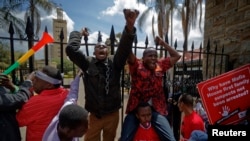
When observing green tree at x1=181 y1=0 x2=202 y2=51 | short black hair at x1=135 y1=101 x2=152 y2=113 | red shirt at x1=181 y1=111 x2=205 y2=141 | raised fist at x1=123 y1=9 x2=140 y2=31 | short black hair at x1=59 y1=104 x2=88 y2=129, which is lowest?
red shirt at x1=181 y1=111 x2=205 y2=141

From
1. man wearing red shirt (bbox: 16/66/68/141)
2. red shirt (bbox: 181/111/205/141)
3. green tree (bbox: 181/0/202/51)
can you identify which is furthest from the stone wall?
green tree (bbox: 181/0/202/51)

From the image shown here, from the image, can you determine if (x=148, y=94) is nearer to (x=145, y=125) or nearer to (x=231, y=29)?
(x=145, y=125)

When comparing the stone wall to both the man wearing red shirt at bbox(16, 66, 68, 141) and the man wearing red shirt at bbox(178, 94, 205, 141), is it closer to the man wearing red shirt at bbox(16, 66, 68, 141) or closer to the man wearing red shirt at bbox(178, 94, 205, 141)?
the man wearing red shirt at bbox(178, 94, 205, 141)

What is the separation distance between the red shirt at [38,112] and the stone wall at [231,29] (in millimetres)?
3159

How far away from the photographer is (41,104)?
198cm

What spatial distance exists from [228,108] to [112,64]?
1.48 m

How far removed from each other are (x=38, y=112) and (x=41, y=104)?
69 millimetres

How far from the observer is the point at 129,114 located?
2672 millimetres

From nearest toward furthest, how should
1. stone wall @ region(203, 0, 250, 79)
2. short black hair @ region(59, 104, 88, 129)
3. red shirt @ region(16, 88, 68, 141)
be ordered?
1. short black hair @ region(59, 104, 88, 129)
2. red shirt @ region(16, 88, 68, 141)
3. stone wall @ region(203, 0, 250, 79)

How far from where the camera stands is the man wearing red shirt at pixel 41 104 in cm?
196

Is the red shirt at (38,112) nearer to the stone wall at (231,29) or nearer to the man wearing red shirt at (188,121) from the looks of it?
the man wearing red shirt at (188,121)

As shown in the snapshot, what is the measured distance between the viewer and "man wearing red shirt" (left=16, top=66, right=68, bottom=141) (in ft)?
6.44

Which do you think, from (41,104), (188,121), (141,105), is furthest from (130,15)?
(188,121)

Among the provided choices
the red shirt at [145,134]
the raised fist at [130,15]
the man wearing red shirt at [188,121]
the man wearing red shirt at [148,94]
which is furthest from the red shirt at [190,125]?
the raised fist at [130,15]
